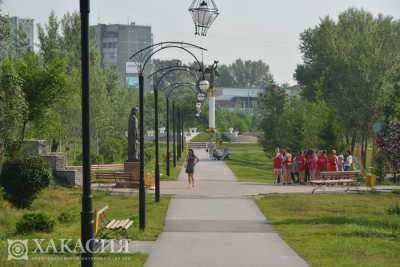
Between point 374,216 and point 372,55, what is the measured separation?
36618 millimetres

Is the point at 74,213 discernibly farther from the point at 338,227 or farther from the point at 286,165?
the point at 286,165

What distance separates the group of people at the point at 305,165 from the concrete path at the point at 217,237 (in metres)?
5.47

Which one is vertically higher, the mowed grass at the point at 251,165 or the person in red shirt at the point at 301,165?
the person in red shirt at the point at 301,165

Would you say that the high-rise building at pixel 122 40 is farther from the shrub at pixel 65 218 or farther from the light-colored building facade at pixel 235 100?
the shrub at pixel 65 218

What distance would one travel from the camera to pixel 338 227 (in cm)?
1683

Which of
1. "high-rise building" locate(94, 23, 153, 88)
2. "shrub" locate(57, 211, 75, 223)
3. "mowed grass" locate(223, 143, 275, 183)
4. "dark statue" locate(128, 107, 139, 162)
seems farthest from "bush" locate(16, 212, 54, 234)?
"high-rise building" locate(94, 23, 153, 88)

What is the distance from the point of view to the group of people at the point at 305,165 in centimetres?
2974

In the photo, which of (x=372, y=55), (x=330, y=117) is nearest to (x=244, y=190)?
(x=330, y=117)

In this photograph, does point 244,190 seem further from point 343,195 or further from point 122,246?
point 122,246

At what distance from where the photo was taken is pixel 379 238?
15.2m

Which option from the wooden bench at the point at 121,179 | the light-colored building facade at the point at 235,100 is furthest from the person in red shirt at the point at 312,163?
the light-colored building facade at the point at 235,100

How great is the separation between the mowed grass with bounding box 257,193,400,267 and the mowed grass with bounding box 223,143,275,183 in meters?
11.0

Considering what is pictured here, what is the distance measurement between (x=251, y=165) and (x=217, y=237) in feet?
133

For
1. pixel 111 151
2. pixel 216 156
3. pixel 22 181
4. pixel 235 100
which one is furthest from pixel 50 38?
pixel 235 100
